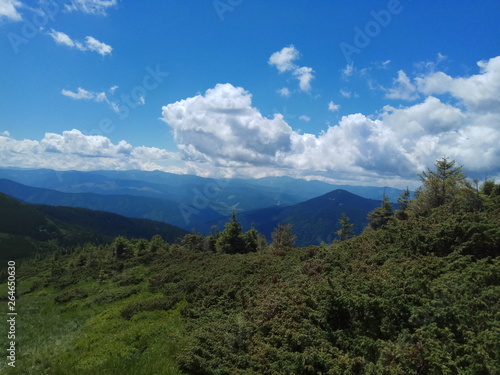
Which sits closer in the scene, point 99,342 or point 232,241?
point 99,342

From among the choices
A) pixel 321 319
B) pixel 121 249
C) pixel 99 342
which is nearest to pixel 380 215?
pixel 321 319

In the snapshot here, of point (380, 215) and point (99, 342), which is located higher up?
point (380, 215)

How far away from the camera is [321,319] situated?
37.0ft

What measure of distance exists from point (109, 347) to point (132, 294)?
1410 centimetres

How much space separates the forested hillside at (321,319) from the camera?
8742 millimetres

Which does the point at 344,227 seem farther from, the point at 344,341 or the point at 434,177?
the point at 344,341

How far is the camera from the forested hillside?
8742 millimetres

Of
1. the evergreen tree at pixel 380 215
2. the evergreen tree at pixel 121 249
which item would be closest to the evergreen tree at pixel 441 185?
the evergreen tree at pixel 380 215

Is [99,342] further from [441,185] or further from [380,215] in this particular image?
[380,215]

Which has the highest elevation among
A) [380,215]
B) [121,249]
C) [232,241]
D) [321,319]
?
[380,215]

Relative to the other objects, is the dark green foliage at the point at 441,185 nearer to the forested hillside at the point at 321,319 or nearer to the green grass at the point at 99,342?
the forested hillside at the point at 321,319

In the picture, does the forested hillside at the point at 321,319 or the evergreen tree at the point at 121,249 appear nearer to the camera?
the forested hillside at the point at 321,319

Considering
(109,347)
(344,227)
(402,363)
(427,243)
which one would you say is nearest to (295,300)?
(402,363)

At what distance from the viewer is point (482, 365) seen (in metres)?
7.12
